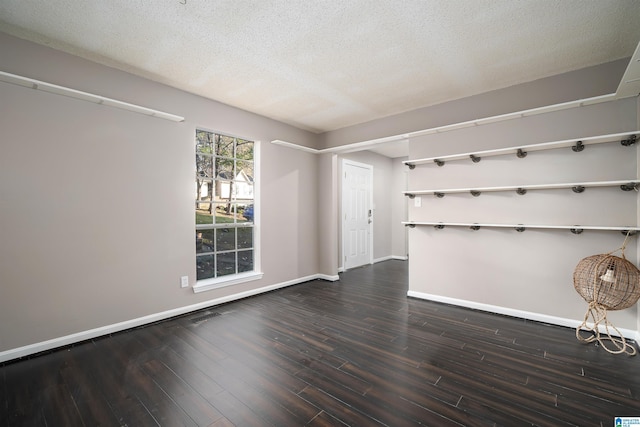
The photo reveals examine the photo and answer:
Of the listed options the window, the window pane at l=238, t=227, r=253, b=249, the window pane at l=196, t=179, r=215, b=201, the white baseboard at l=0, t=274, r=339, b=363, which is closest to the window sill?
the window

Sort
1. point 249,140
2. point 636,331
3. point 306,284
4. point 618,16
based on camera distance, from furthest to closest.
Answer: point 306,284, point 249,140, point 636,331, point 618,16

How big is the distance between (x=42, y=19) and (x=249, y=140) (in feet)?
7.21

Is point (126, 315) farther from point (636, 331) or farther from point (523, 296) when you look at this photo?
point (636, 331)

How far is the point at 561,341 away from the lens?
2471 millimetres

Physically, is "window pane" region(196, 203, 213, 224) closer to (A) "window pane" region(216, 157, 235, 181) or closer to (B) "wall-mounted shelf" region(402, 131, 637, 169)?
(A) "window pane" region(216, 157, 235, 181)

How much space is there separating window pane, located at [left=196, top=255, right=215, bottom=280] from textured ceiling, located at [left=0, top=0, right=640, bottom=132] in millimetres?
2007

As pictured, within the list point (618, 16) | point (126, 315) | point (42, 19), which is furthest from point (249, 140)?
point (618, 16)

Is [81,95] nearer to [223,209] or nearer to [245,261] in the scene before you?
[223,209]

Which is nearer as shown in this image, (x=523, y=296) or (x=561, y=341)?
(x=561, y=341)

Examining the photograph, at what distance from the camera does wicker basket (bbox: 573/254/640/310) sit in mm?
2262

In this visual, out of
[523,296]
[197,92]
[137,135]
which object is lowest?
[523,296]

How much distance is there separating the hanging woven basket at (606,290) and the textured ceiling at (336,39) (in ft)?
6.07

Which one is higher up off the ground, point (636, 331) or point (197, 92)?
point (197, 92)

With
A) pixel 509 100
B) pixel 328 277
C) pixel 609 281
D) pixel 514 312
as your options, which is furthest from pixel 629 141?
pixel 328 277
